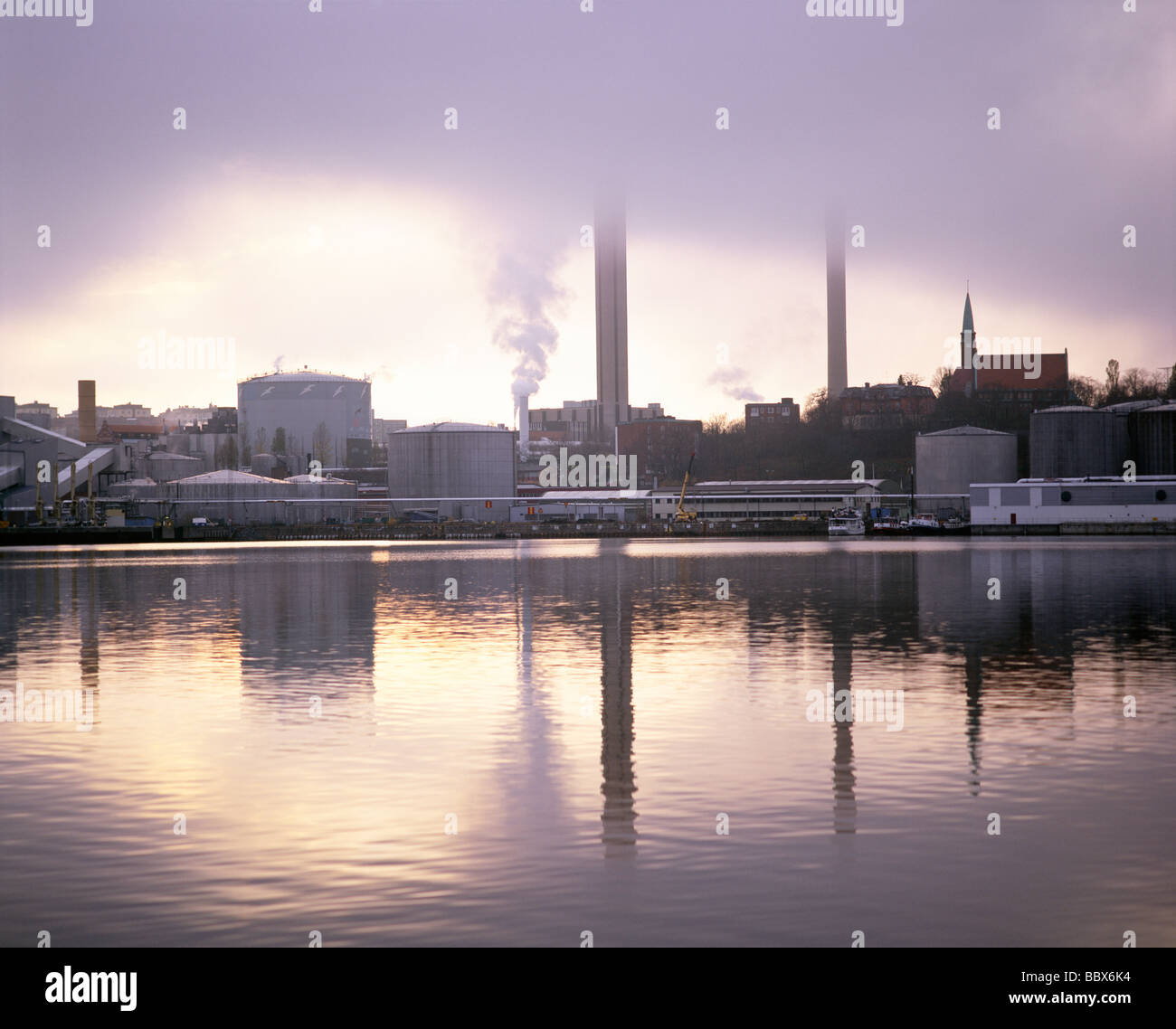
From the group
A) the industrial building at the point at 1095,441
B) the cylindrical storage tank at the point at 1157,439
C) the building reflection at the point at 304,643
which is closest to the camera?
the building reflection at the point at 304,643

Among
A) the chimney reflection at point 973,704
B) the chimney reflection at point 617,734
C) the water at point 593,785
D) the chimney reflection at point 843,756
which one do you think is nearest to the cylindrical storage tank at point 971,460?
the water at point 593,785

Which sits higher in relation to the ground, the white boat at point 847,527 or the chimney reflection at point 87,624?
the chimney reflection at point 87,624

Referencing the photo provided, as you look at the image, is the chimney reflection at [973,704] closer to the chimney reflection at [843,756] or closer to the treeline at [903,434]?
the chimney reflection at [843,756]

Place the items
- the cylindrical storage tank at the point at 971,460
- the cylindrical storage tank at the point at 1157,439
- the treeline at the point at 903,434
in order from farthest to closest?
the treeline at the point at 903,434 < the cylindrical storage tank at the point at 971,460 < the cylindrical storage tank at the point at 1157,439

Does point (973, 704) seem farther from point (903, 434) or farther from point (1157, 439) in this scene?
point (903, 434)

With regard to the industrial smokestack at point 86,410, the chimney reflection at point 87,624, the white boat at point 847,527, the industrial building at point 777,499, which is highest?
the industrial smokestack at point 86,410

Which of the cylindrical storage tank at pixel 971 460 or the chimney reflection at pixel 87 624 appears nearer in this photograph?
the chimney reflection at pixel 87 624

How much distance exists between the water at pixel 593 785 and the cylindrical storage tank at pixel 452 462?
12207cm

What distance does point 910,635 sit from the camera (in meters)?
30.2

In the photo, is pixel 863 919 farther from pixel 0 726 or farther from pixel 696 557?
pixel 696 557

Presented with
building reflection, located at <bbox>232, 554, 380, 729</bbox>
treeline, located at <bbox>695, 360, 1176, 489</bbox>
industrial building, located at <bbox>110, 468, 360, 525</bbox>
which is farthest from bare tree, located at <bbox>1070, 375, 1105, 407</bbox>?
building reflection, located at <bbox>232, 554, 380, 729</bbox>

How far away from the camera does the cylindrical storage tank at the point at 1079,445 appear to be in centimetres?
13300
